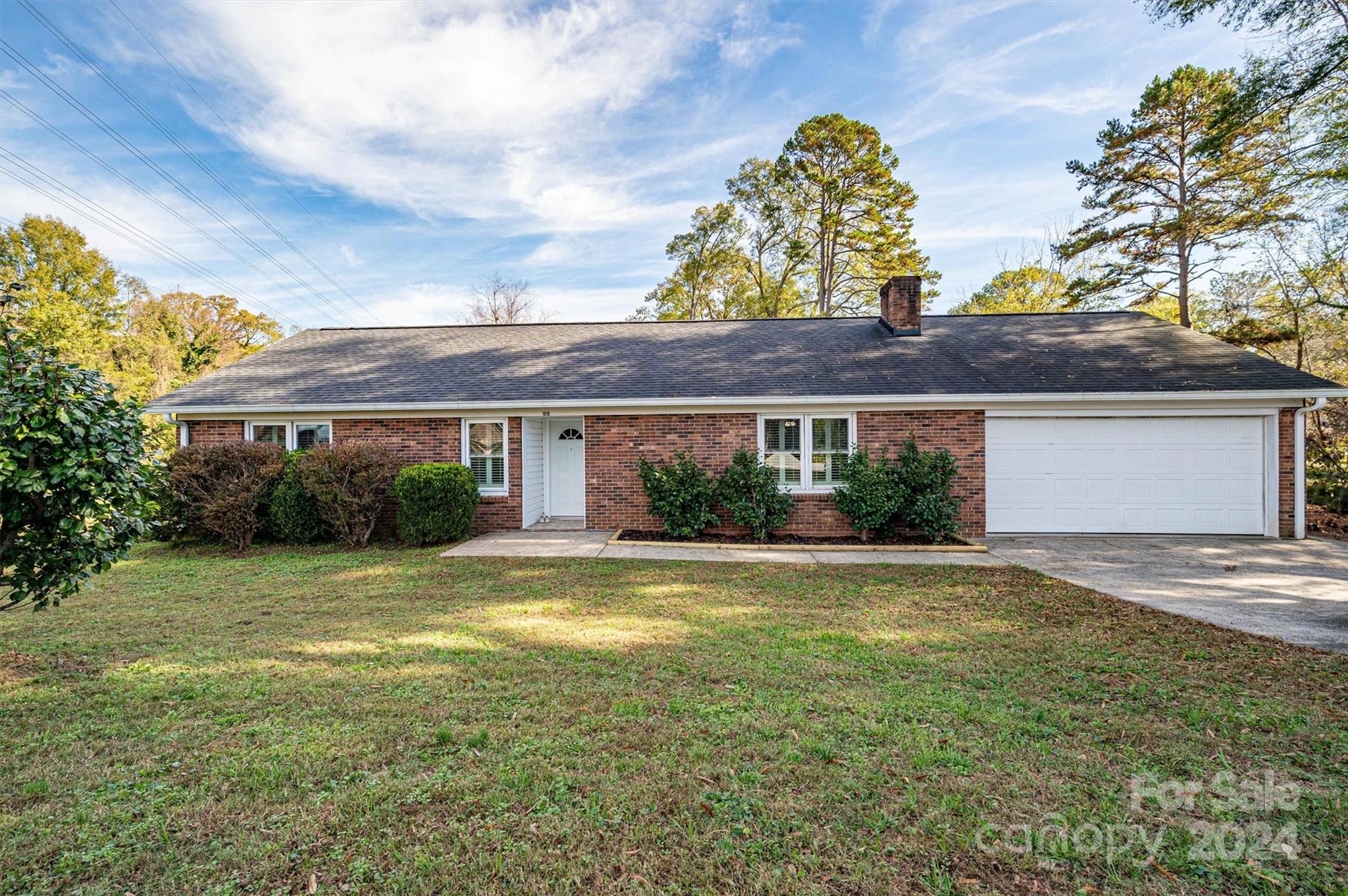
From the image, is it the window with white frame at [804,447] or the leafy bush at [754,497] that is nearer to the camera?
the leafy bush at [754,497]

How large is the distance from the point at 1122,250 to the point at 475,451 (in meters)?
20.5

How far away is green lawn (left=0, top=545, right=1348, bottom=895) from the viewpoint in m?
2.11

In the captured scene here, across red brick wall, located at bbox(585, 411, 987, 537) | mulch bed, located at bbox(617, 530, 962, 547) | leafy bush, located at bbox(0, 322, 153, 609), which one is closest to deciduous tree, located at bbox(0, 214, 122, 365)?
red brick wall, located at bbox(585, 411, 987, 537)

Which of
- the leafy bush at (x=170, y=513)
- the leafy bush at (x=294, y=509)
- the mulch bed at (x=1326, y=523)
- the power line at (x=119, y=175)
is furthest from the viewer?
the power line at (x=119, y=175)

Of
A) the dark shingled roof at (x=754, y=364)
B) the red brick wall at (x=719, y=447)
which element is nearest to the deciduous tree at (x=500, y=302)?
the dark shingled roof at (x=754, y=364)

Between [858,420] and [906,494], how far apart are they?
154 cm

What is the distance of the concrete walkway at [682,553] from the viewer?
312 inches

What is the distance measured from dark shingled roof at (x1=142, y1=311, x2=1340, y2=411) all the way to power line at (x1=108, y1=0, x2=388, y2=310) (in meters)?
6.47

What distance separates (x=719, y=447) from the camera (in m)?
10.1

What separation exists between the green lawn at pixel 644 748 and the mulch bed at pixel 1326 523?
8.31 m

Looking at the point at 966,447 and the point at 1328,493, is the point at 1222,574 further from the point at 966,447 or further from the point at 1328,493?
the point at 1328,493

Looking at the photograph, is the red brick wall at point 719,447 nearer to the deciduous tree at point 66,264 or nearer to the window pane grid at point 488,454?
the window pane grid at point 488,454

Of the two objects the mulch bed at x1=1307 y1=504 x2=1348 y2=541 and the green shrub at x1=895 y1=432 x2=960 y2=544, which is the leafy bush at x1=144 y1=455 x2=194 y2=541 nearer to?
the green shrub at x1=895 y1=432 x2=960 y2=544

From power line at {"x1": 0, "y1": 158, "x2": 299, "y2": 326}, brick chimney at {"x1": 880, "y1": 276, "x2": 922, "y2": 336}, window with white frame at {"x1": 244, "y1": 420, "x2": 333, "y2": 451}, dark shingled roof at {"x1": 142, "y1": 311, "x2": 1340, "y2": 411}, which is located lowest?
window with white frame at {"x1": 244, "y1": 420, "x2": 333, "y2": 451}
